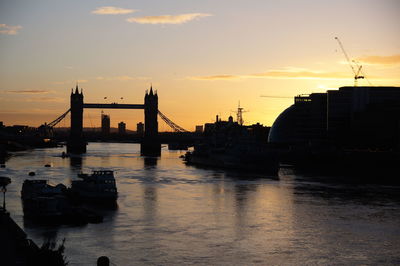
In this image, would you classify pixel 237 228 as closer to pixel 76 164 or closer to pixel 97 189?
pixel 97 189

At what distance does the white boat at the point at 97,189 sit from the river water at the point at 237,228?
1.95m

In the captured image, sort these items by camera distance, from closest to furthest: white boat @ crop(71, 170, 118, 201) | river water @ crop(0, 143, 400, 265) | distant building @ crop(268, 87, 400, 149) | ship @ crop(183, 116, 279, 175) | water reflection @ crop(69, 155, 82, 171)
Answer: river water @ crop(0, 143, 400, 265) < white boat @ crop(71, 170, 118, 201) < ship @ crop(183, 116, 279, 175) < water reflection @ crop(69, 155, 82, 171) < distant building @ crop(268, 87, 400, 149)

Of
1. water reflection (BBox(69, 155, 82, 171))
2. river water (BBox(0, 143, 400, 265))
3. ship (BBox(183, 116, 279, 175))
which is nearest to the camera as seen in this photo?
river water (BBox(0, 143, 400, 265))

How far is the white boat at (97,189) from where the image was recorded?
61400 millimetres

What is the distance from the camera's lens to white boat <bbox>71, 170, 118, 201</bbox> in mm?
61400

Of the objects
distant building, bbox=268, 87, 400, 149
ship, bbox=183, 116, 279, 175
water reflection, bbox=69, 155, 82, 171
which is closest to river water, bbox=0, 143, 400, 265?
ship, bbox=183, 116, 279, 175

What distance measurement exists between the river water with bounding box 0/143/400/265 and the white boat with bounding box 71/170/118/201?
A: 1949mm

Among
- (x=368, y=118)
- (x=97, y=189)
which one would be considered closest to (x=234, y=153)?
(x=97, y=189)

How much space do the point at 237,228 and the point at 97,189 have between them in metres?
19.8

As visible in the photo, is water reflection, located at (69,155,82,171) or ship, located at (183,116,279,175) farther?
water reflection, located at (69,155,82,171)

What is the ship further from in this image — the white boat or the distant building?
the white boat

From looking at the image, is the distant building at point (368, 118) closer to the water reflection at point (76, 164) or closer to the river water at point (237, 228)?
the water reflection at point (76, 164)

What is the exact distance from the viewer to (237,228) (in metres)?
47.8

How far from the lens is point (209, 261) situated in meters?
36.4
